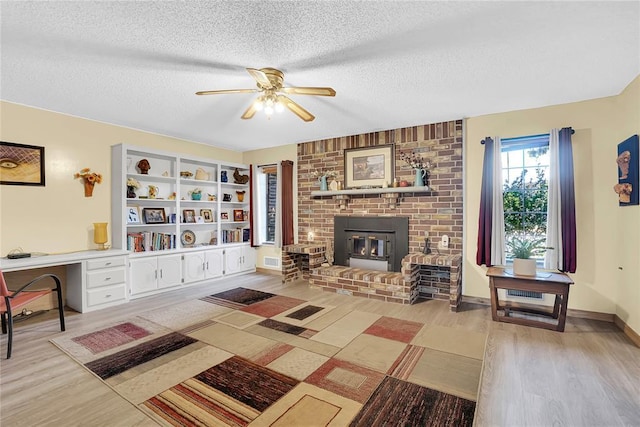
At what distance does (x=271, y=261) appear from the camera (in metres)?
6.03

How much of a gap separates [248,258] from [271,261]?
47cm

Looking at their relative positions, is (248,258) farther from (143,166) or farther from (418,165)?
(418,165)

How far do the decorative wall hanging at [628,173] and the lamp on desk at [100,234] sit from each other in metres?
6.10

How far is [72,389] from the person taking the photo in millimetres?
2146

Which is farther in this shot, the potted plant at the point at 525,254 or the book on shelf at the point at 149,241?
the book on shelf at the point at 149,241

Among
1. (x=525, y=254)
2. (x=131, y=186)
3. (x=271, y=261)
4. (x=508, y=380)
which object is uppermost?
(x=131, y=186)

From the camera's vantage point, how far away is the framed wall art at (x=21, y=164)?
350 centimetres

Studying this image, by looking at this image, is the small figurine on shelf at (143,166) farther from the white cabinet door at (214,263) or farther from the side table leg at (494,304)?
the side table leg at (494,304)

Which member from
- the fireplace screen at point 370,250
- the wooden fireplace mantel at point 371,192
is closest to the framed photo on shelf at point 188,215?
the wooden fireplace mantel at point 371,192

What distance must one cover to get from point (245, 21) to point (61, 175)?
354cm

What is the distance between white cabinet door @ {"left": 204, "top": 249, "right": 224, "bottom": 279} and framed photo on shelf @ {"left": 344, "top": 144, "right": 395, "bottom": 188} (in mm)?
2629

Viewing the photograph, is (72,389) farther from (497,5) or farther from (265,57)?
(497,5)

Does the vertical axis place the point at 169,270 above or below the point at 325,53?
below

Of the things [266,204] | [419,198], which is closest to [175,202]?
[266,204]
